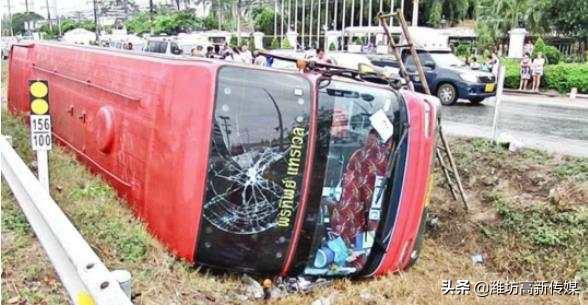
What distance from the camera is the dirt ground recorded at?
12.6 feet

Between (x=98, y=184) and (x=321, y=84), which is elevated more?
(x=321, y=84)

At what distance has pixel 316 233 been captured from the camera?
4457mm

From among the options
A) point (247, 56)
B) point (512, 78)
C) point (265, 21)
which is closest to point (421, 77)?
point (247, 56)

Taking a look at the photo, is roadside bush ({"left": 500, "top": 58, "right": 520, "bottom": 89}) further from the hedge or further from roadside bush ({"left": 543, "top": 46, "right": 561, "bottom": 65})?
roadside bush ({"left": 543, "top": 46, "right": 561, "bottom": 65})

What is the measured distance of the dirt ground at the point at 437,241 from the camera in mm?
3842

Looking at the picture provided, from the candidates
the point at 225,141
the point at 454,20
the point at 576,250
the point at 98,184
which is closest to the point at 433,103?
the point at 225,141

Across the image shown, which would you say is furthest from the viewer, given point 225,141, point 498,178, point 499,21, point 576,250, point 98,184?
point 499,21

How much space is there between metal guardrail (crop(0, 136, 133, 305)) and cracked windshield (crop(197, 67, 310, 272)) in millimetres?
1169

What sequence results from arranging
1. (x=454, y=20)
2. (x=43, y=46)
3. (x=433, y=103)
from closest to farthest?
(x=433, y=103) < (x=43, y=46) < (x=454, y=20)

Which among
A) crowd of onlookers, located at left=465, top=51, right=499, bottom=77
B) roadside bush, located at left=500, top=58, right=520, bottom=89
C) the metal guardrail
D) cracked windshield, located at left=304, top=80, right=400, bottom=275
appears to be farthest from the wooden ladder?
roadside bush, located at left=500, top=58, right=520, bottom=89

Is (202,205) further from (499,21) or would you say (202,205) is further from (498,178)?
(499,21)

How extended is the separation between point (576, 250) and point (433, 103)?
2343 millimetres

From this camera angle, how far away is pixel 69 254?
2.38 metres

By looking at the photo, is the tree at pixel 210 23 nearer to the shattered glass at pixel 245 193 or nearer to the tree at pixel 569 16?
the tree at pixel 569 16
